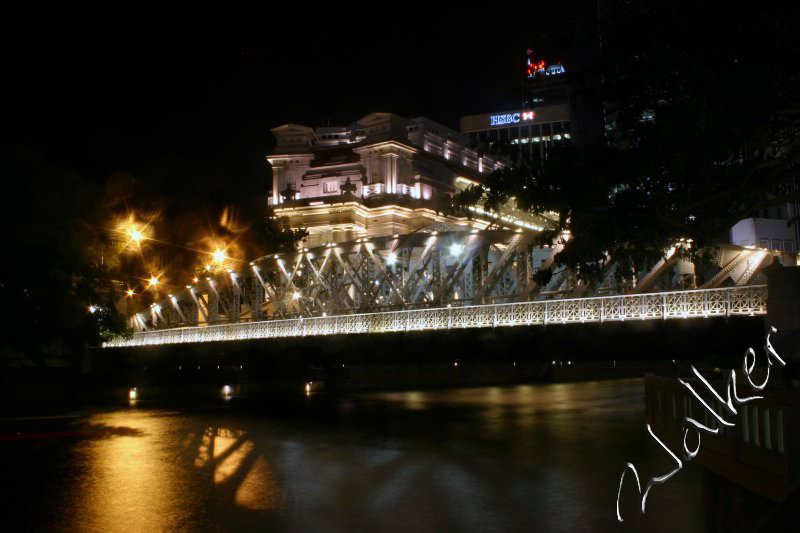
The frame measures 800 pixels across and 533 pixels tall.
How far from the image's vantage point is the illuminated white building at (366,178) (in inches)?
4373

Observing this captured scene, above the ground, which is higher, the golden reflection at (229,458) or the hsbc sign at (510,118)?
the hsbc sign at (510,118)

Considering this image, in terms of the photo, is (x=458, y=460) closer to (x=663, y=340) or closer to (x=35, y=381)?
(x=663, y=340)

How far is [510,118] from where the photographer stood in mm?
166250

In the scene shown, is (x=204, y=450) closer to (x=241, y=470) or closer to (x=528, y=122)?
(x=241, y=470)

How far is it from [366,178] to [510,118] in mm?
62179

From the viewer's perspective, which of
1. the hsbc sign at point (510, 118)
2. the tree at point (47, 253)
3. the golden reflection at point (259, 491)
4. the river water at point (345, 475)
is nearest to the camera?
the river water at point (345, 475)

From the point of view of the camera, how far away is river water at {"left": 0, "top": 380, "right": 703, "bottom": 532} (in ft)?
41.1

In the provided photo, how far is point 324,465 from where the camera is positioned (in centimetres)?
1877

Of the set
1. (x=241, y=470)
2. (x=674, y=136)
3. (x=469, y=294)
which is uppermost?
(x=674, y=136)

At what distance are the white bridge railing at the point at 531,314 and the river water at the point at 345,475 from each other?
732cm

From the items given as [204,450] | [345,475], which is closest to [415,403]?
[204,450]

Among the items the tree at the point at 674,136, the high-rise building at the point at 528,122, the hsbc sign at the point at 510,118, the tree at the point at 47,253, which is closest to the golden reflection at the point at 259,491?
the tree at the point at 674,136

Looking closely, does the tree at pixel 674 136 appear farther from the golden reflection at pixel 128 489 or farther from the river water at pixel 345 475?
the golden reflection at pixel 128 489

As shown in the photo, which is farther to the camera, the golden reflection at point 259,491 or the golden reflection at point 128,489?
the golden reflection at point 259,491
